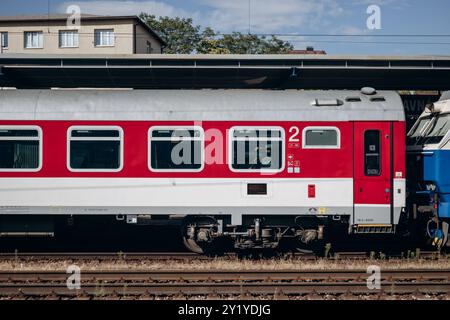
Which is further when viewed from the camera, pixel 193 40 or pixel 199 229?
pixel 193 40

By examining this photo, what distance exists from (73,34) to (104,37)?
8.39 ft

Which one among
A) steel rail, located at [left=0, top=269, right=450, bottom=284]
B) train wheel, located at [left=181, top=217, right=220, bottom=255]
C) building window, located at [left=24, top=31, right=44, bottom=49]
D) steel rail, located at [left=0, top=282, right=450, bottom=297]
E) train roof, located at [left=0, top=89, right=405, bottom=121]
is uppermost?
building window, located at [left=24, top=31, right=44, bottom=49]

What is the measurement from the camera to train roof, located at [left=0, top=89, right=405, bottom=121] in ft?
38.6

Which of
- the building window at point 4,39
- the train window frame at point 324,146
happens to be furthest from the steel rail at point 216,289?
the building window at point 4,39

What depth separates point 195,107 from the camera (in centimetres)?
1184

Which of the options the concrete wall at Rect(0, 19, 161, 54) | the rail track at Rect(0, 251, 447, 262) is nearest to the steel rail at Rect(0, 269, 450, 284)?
the rail track at Rect(0, 251, 447, 262)

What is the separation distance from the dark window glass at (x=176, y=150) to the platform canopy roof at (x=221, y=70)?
8.30 ft

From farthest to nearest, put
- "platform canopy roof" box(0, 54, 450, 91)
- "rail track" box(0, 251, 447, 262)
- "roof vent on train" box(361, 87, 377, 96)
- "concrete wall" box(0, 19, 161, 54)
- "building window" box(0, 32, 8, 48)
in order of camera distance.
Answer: "building window" box(0, 32, 8, 48)
"concrete wall" box(0, 19, 161, 54)
"platform canopy roof" box(0, 54, 450, 91)
"rail track" box(0, 251, 447, 262)
"roof vent on train" box(361, 87, 377, 96)

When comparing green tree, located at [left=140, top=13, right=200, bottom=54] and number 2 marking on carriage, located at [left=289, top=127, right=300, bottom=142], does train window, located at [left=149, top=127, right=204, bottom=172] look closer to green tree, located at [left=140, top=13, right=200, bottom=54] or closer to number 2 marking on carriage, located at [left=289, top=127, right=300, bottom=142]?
number 2 marking on carriage, located at [left=289, top=127, right=300, bottom=142]

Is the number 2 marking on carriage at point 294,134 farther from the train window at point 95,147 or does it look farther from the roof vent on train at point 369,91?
the train window at point 95,147

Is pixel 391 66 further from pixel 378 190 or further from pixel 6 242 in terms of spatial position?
pixel 6 242

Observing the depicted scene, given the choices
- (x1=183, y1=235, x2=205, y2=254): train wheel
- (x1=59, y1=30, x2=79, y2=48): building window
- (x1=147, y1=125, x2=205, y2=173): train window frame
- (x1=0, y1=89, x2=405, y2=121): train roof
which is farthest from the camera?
(x1=59, y1=30, x2=79, y2=48): building window

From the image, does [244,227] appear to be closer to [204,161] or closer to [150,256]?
[204,161]

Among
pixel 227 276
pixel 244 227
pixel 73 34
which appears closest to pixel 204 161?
pixel 244 227
